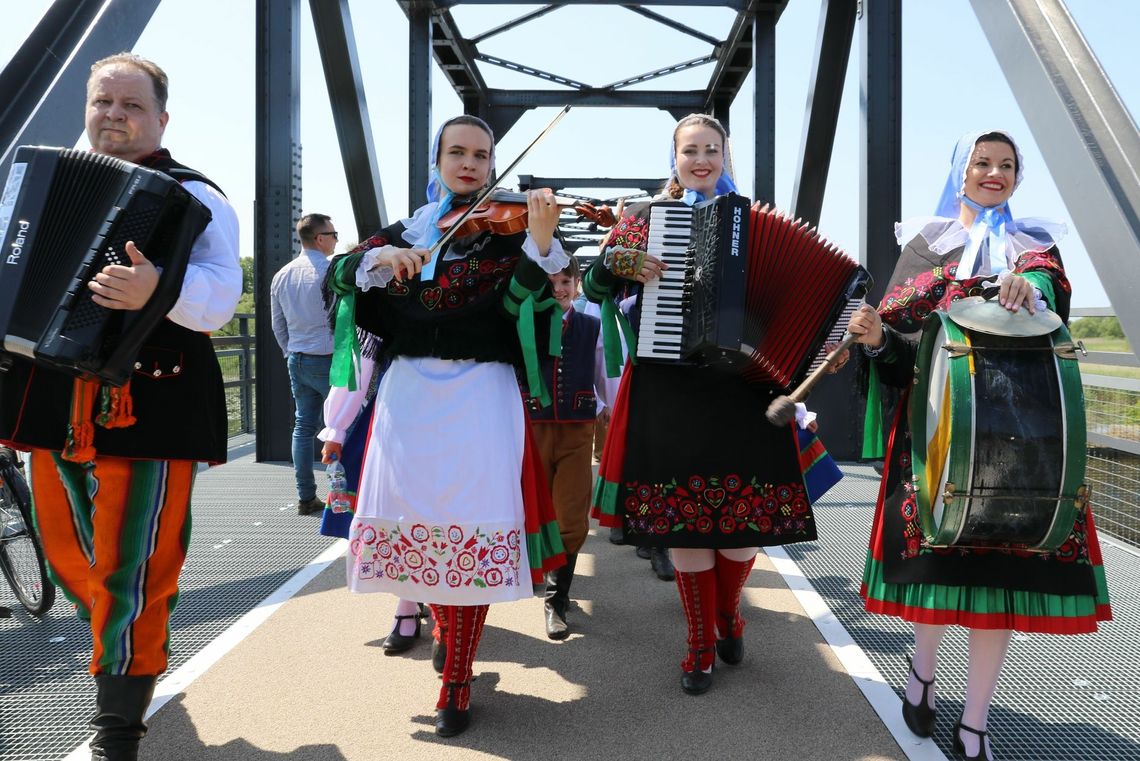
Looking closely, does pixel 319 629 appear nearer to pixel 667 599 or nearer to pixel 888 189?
pixel 667 599

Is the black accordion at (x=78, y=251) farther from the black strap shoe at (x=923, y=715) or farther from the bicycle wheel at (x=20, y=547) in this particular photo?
the black strap shoe at (x=923, y=715)

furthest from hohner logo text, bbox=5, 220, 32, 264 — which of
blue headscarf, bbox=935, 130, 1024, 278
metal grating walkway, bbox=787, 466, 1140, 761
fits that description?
metal grating walkway, bbox=787, 466, 1140, 761

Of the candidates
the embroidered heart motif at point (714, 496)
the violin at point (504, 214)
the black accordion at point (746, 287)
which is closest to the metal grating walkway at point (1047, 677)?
the embroidered heart motif at point (714, 496)

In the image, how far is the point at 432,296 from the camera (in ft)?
8.04

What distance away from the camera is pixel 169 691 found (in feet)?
8.57

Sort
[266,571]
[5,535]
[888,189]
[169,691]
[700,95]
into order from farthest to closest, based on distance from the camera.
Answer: [700,95]
[888,189]
[266,571]
[5,535]
[169,691]

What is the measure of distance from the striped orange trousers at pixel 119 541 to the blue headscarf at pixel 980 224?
82.1 inches

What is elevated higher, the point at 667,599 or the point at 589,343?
the point at 589,343

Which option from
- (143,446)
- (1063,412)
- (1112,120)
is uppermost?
(1112,120)

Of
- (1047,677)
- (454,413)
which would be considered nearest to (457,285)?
(454,413)

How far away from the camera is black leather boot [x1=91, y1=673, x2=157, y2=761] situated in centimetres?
202

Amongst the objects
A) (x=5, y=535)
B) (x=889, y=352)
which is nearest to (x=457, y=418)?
(x=889, y=352)

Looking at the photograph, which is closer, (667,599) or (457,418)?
(457,418)

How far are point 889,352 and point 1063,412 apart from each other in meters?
0.45
